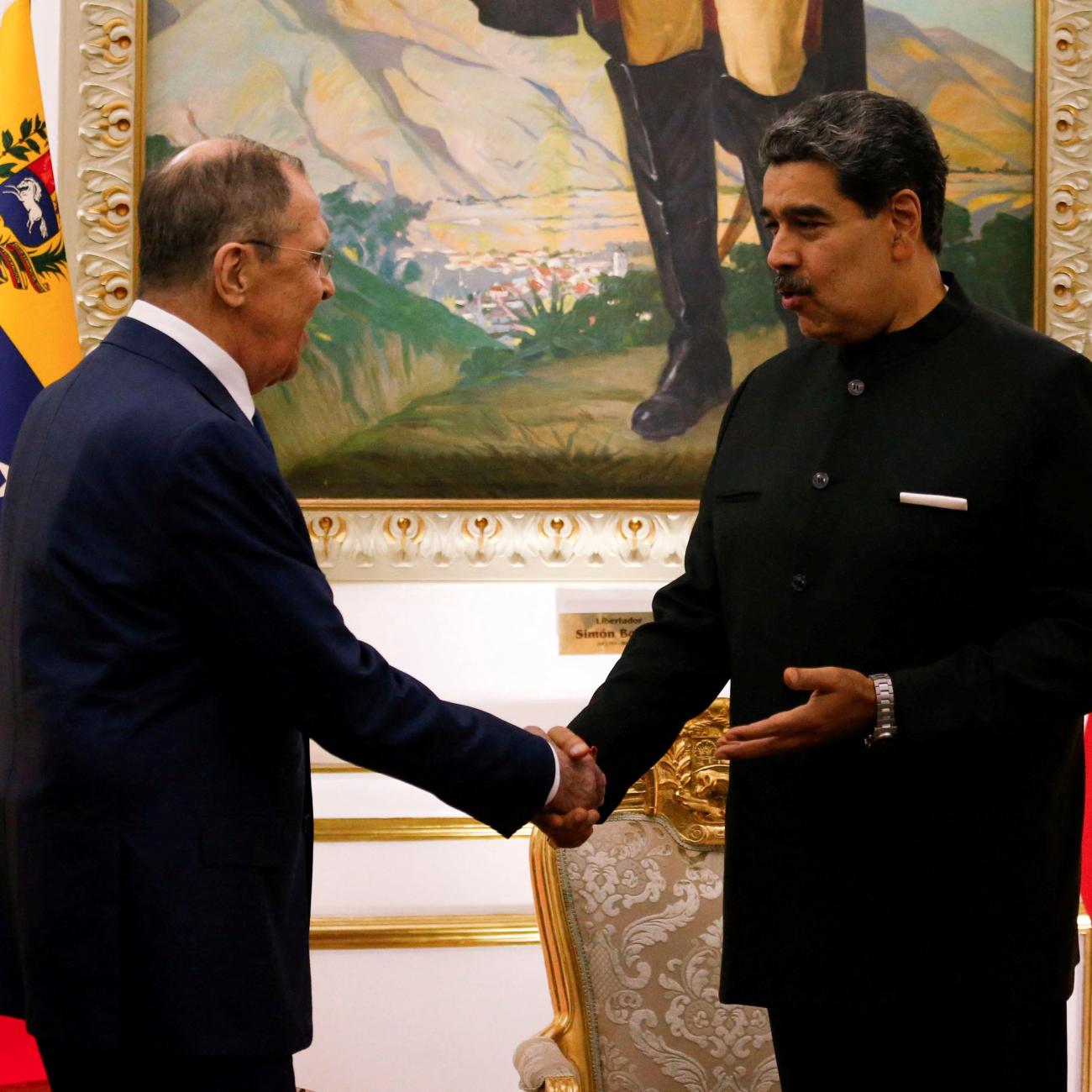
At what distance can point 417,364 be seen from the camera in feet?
12.6

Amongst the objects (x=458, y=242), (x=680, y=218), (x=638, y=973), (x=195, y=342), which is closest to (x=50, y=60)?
(x=458, y=242)

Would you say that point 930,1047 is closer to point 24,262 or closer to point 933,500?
point 933,500

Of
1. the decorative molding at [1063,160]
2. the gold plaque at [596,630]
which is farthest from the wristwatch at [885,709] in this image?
the decorative molding at [1063,160]

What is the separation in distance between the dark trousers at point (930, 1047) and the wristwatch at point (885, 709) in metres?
0.37

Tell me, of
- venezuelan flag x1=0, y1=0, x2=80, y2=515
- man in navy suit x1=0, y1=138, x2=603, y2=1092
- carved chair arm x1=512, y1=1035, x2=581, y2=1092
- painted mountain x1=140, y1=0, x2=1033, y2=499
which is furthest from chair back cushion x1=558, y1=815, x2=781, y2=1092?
venezuelan flag x1=0, y1=0, x2=80, y2=515

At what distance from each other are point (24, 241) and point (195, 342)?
1.51m

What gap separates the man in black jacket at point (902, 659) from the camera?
1902 mm

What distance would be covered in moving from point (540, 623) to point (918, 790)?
2003mm

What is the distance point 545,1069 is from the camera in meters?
2.51

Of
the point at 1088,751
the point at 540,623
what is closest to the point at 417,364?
the point at 540,623

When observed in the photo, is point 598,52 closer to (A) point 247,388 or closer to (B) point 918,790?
(A) point 247,388

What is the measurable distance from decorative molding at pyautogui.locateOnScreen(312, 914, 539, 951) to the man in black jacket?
5.95 ft

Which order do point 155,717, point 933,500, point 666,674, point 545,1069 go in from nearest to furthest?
1. point 155,717
2. point 933,500
3. point 666,674
4. point 545,1069

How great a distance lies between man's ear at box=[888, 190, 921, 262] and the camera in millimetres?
2094
